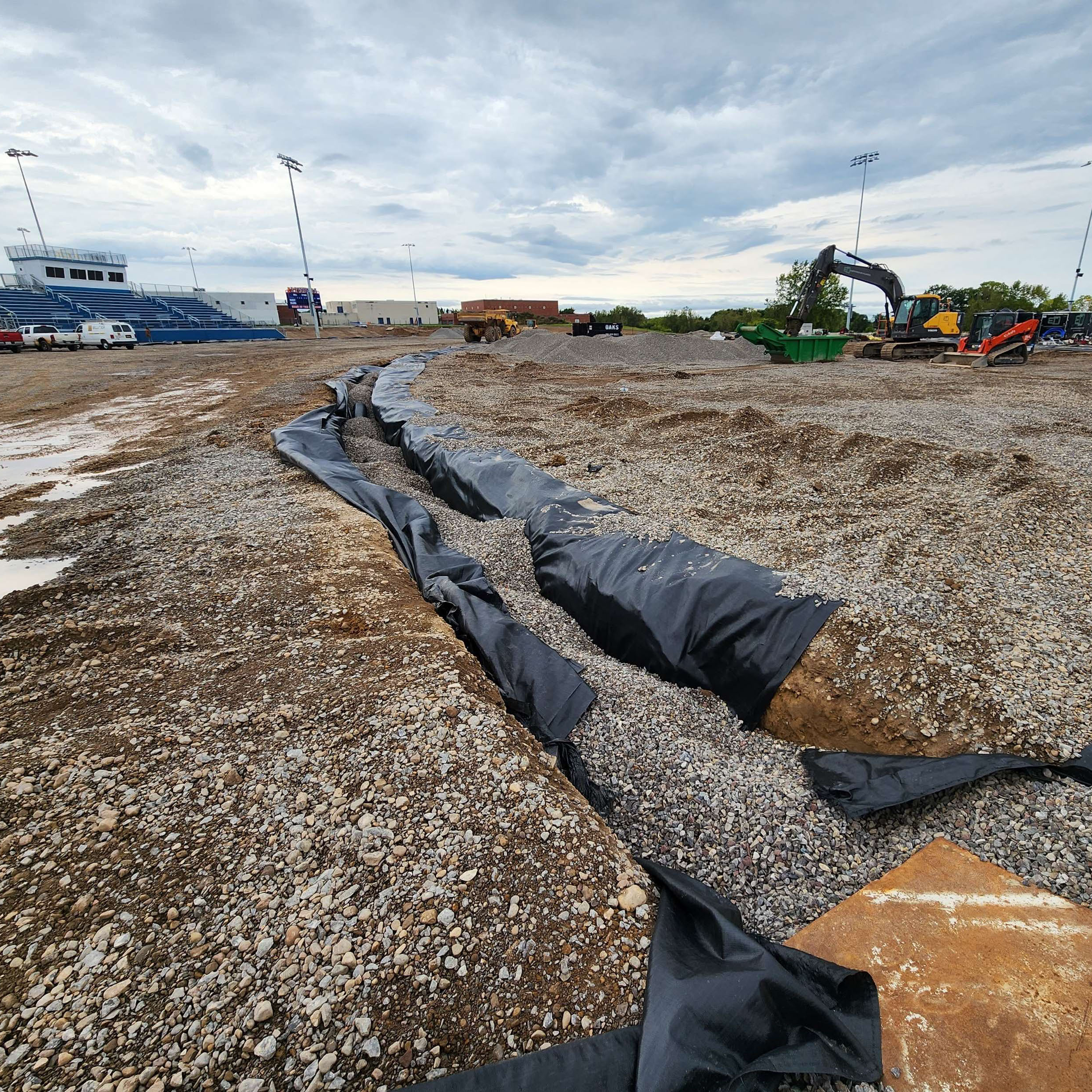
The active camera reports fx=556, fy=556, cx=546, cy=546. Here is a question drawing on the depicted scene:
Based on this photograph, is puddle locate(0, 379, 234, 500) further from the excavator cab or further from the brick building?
the brick building

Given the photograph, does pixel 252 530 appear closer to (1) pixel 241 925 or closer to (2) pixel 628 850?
(1) pixel 241 925

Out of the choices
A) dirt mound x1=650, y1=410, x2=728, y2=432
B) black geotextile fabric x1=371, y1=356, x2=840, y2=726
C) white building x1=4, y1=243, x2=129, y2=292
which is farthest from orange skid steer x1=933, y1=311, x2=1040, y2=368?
white building x1=4, y1=243, x2=129, y2=292

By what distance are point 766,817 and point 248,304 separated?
65.9 m

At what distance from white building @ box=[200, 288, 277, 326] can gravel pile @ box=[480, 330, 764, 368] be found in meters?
43.5

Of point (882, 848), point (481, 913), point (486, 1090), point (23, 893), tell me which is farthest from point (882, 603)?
point (23, 893)

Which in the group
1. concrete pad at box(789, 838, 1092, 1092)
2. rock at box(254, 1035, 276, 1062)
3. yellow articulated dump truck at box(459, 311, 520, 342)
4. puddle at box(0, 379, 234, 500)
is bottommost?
concrete pad at box(789, 838, 1092, 1092)

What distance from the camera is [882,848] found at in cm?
242

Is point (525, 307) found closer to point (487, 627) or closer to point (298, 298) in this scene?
point (298, 298)

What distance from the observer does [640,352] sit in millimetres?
22578

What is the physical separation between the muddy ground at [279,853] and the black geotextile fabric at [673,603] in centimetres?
116

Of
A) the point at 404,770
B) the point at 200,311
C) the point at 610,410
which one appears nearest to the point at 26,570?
the point at 404,770

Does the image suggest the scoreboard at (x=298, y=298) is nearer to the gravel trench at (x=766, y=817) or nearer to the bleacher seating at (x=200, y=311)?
the bleacher seating at (x=200, y=311)

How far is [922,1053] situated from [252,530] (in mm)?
5300

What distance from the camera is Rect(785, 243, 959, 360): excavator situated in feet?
65.2
